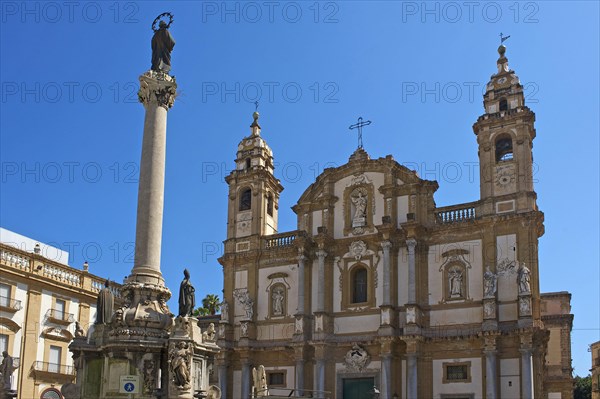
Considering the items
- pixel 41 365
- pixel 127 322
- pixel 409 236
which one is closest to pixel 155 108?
pixel 127 322

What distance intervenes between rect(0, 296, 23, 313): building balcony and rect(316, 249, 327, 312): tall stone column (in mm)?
14864

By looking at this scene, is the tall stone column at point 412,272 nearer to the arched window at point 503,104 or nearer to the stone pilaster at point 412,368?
the stone pilaster at point 412,368

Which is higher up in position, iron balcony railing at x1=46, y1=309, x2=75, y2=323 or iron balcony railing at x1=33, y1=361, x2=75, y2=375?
iron balcony railing at x1=46, y1=309, x2=75, y2=323

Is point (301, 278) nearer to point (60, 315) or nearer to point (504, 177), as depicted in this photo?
point (504, 177)

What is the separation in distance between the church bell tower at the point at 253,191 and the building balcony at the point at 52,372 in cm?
1130

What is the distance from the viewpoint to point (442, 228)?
35.9 meters

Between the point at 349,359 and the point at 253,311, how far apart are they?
619 centimetres

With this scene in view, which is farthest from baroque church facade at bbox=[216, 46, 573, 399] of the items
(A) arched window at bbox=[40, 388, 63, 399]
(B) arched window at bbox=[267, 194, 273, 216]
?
(A) arched window at bbox=[40, 388, 63, 399]

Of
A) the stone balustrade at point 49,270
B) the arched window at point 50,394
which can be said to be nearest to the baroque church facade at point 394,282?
the stone balustrade at point 49,270

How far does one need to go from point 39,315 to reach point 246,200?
12835 millimetres

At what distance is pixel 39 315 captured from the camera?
37281 mm

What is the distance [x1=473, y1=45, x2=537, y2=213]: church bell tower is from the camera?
34469mm

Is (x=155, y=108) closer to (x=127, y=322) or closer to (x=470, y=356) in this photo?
(x=127, y=322)

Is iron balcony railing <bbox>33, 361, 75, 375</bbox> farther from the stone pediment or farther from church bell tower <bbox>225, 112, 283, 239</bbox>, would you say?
the stone pediment
